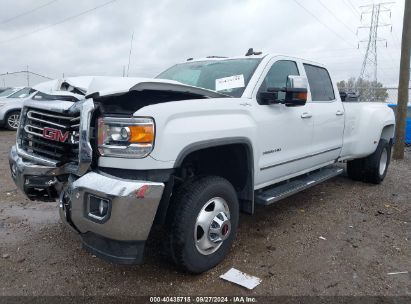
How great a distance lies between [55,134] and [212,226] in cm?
151

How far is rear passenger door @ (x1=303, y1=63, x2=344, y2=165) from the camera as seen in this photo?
4.79 meters

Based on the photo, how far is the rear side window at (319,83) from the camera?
4953mm

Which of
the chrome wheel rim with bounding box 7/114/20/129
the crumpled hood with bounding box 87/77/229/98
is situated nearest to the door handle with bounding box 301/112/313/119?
the crumpled hood with bounding box 87/77/229/98

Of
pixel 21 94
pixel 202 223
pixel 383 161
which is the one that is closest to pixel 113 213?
pixel 202 223

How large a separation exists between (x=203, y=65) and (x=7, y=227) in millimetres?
2912

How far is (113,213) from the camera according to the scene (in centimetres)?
261

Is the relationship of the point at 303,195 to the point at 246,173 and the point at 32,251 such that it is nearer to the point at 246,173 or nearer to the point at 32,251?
the point at 246,173

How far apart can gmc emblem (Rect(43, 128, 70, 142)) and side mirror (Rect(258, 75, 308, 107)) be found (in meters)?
1.86

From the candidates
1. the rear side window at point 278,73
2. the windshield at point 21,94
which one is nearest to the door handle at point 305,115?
the rear side window at point 278,73

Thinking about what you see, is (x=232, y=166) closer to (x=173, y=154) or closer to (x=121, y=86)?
(x=173, y=154)

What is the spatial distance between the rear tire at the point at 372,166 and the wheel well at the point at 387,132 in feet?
0.43

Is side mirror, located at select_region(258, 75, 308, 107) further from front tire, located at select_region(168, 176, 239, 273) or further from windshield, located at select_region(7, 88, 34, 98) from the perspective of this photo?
windshield, located at select_region(7, 88, 34, 98)

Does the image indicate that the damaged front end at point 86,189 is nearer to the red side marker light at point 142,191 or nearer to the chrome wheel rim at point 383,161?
the red side marker light at point 142,191

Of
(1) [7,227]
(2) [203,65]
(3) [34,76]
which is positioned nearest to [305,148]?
(2) [203,65]
